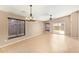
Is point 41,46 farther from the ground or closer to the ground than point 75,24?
closer to the ground

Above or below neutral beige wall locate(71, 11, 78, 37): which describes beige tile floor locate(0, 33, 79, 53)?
below

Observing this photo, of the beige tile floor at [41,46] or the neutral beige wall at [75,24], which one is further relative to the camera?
the neutral beige wall at [75,24]

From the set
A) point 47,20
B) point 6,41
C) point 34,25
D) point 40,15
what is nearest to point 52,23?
point 47,20

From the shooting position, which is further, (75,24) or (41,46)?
(75,24)

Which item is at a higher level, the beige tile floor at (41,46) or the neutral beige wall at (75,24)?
the neutral beige wall at (75,24)

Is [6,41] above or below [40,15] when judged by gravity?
below

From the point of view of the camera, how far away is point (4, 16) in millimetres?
4980

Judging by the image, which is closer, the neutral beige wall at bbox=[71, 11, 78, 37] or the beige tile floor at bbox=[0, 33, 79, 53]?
the beige tile floor at bbox=[0, 33, 79, 53]
